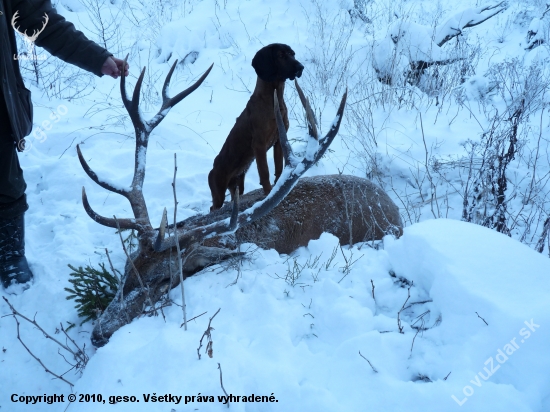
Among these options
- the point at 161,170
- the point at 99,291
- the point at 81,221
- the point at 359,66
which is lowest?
the point at 99,291

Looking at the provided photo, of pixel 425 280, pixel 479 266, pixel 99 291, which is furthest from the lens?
pixel 99 291

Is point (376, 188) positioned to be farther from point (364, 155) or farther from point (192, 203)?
point (192, 203)

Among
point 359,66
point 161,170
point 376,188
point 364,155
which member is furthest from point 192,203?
point 359,66

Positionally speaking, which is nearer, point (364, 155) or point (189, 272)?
point (189, 272)

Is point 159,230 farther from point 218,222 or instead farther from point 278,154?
point 278,154

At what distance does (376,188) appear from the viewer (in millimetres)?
3629

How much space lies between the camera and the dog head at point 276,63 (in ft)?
9.75

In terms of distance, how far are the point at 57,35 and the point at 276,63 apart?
140 centimetres

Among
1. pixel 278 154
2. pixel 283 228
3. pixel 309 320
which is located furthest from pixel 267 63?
pixel 309 320

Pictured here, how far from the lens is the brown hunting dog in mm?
3004

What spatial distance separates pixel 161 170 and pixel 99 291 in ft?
6.29

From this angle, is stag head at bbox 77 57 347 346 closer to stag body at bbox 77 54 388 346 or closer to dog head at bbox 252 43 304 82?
stag body at bbox 77 54 388 346

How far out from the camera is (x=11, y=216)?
2.71 meters

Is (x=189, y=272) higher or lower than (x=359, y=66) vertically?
lower
